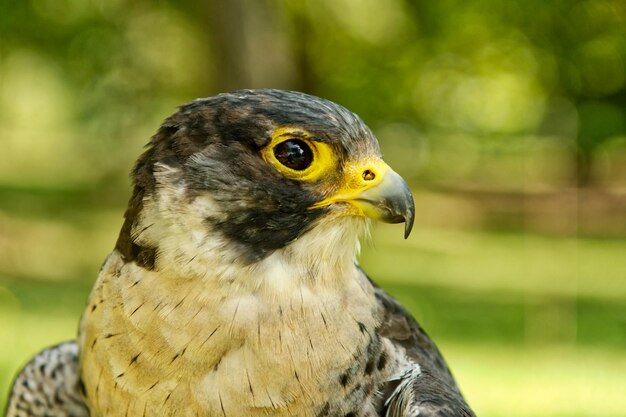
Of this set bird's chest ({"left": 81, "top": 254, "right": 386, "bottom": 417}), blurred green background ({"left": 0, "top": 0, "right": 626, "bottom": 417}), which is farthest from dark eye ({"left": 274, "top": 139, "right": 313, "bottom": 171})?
blurred green background ({"left": 0, "top": 0, "right": 626, "bottom": 417})

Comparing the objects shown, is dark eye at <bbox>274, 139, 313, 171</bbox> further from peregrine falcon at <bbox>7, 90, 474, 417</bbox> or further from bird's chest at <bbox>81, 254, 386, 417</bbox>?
bird's chest at <bbox>81, 254, 386, 417</bbox>

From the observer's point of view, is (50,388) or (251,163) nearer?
(251,163)

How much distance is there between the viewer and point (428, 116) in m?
22.9

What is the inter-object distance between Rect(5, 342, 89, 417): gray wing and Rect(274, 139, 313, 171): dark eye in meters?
1.52

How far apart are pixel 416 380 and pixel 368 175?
2.54 ft

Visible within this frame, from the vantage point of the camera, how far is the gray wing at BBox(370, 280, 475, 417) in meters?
3.10

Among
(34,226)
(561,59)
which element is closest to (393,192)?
(34,226)

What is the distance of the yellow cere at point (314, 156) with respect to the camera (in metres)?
3.06

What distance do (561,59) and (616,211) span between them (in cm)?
363

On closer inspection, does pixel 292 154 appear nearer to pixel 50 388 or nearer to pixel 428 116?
pixel 50 388

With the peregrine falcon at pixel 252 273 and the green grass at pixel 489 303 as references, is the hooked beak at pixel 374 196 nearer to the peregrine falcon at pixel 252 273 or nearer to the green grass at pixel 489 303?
the peregrine falcon at pixel 252 273

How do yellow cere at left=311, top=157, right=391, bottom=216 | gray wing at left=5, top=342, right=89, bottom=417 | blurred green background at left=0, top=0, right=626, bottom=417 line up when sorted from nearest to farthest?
yellow cere at left=311, top=157, right=391, bottom=216 < gray wing at left=5, top=342, right=89, bottom=417 < blurred green background at left=0, top=0, right=626, bottom=417

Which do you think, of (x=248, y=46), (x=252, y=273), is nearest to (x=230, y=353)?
(x=252, y=273)

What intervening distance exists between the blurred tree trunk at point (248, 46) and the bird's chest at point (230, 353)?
7.83 m
